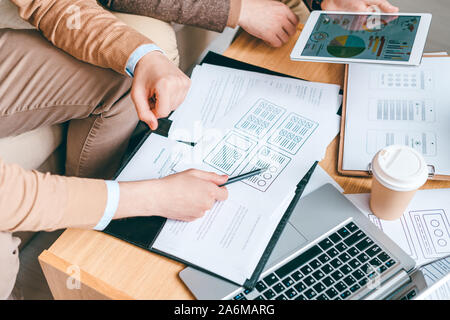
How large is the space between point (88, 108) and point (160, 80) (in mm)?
261

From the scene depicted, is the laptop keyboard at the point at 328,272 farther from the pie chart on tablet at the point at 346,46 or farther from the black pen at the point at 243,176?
the pie chart on tablet at the point at 346,46

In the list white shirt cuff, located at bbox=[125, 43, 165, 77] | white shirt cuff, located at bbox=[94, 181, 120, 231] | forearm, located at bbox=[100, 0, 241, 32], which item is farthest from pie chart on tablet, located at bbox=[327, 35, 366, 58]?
white shirt cuff, located at bbox=[94, 181, 120, 231]

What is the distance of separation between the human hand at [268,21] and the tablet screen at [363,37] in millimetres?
104

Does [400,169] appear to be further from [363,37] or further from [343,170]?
[363,37]

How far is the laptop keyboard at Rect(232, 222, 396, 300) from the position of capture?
0.63 metres

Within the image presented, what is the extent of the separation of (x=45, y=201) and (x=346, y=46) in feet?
2.15

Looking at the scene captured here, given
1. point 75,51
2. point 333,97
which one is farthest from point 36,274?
point 333,97

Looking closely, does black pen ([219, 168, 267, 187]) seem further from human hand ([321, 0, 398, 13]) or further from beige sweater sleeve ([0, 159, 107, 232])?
human hand ([321, 0, 398, 13])

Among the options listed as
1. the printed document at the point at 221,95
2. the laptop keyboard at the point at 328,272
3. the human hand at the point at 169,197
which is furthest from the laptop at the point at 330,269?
the printed document at the point at 221,95

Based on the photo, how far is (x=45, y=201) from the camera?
63cm

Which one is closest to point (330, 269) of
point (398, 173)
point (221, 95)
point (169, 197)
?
point (398, 173)

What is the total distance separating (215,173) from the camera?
0.74 meters

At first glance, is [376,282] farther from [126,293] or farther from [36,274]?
[36,274]
